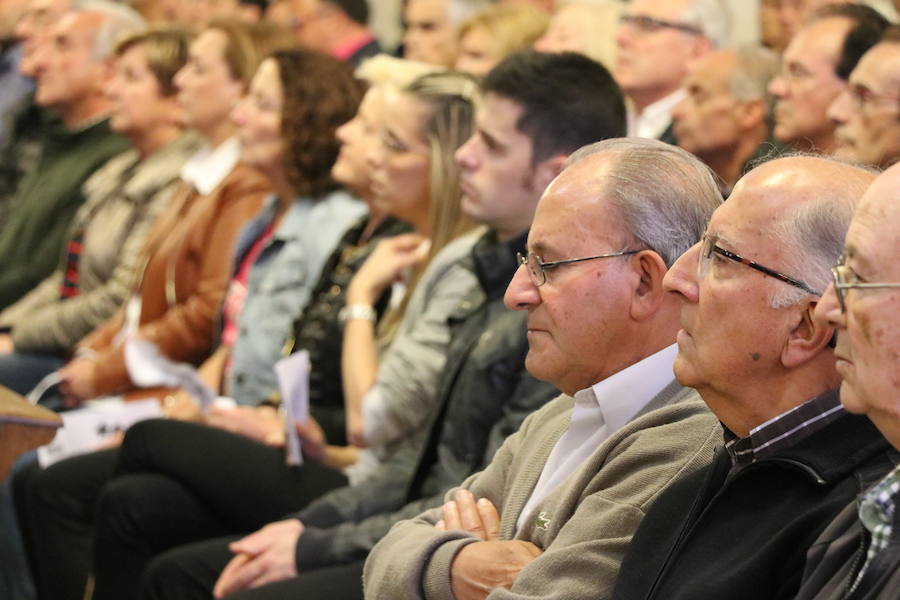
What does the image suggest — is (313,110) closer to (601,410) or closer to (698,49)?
(698,49)

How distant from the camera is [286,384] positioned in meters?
3.16

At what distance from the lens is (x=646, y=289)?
202cm

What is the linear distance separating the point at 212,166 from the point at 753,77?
1754 millimetres

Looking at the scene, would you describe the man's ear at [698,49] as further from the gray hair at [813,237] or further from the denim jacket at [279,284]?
the gray hair at [813,237]

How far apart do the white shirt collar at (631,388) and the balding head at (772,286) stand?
295mm

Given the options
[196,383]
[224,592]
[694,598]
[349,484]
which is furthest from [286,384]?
[694,598]

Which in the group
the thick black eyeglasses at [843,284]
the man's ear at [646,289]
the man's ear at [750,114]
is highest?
the thick black eyeglasses at [843,284]

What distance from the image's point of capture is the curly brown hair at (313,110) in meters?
4.06

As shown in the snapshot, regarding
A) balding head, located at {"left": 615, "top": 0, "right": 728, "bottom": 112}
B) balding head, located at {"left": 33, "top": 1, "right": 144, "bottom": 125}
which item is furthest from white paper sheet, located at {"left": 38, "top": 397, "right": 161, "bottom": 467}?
balding head, located at {"left": 33, "top": 1, "right": 144, "bottom": 125}

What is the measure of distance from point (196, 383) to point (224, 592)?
3.49ft

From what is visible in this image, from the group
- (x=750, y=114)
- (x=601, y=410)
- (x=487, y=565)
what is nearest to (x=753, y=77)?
(x=750, y=114)

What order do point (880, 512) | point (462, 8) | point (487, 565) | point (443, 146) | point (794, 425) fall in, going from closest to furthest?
point (880, 512) < point (794, 425) < point (487, 565) < point (443, 146) < point (462, 8)

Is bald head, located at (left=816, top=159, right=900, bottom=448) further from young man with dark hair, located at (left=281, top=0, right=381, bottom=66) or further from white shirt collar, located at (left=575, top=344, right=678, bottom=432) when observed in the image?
young man with dark hair, located at (left=281, top=0, right=381, bottom=66)

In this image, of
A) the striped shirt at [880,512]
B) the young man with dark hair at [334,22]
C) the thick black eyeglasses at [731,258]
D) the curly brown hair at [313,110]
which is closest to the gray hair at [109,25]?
the young man with dark hair at [334,22]
